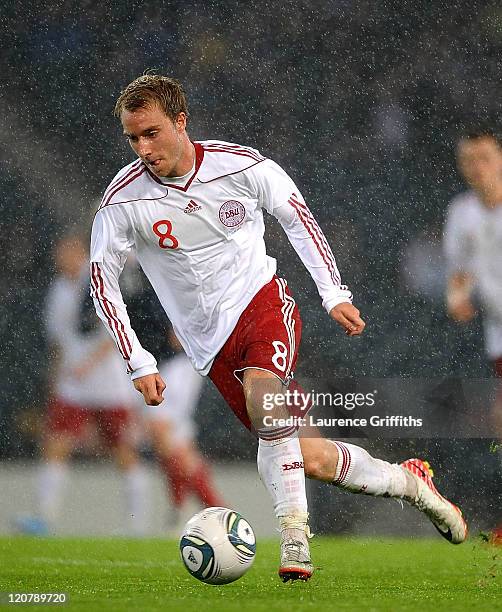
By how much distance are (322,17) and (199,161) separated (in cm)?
279

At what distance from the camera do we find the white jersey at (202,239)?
10.7 feet

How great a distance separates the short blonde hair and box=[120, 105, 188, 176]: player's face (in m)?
0.02

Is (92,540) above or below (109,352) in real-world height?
below

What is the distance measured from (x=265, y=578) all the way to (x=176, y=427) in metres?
1.93

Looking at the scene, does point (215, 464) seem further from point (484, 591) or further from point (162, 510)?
point (484, 591)

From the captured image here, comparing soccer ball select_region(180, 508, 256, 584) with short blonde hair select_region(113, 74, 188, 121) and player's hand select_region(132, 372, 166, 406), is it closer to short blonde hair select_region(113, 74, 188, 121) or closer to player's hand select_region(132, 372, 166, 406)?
player's hand select_region(132, 372, 166, 406)

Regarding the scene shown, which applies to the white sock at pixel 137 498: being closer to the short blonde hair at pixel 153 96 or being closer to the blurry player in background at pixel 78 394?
the blurry player in background at pixel 78 394

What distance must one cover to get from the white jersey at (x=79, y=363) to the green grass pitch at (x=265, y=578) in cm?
78

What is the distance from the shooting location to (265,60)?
592cm

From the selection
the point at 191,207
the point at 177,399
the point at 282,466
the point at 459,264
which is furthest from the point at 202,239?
the point at 177,399

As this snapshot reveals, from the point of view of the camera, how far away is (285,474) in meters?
3.12

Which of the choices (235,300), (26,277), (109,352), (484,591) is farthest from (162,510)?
(484,591)

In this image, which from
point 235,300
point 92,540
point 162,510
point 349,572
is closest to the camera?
point 235,300

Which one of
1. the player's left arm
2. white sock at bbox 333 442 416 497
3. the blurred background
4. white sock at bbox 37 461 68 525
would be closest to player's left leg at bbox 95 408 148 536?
the blurred background
